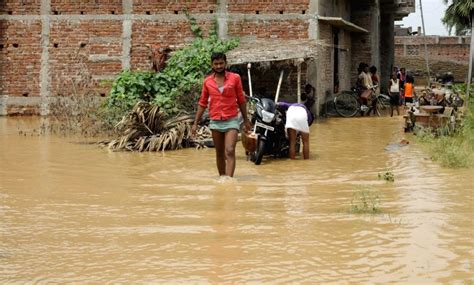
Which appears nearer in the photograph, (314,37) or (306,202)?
(306,202)

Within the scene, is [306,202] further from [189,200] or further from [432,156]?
[432,156]

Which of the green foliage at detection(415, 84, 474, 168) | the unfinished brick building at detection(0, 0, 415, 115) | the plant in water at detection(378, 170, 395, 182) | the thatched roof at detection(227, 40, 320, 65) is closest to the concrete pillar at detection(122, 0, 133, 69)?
the unfinished brick building at detection(0, 0, 415, 115)

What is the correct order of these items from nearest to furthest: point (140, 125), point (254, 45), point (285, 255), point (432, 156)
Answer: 1. point (285, 255)
2. point (432, 156)
3. point (140, 125)
4. point (254, 45)

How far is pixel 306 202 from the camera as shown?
6340mm

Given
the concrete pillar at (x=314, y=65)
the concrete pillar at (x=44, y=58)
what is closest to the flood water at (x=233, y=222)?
the concrete pillar at (x=314, y=65)

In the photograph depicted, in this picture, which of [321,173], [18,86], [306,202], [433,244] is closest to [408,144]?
[321,173]

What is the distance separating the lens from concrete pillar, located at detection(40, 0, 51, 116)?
16.9 metres

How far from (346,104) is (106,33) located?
21.0 feet

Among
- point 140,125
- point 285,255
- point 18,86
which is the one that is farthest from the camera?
point 18,86

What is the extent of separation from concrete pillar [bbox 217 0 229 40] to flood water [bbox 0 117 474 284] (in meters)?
7.43

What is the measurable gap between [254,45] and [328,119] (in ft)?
8.49

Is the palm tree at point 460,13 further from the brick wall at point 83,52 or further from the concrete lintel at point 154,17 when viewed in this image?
the brick wall at point 83,52

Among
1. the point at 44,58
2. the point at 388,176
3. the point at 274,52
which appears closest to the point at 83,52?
the point at 44,58

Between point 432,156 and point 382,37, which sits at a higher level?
point 382,37
